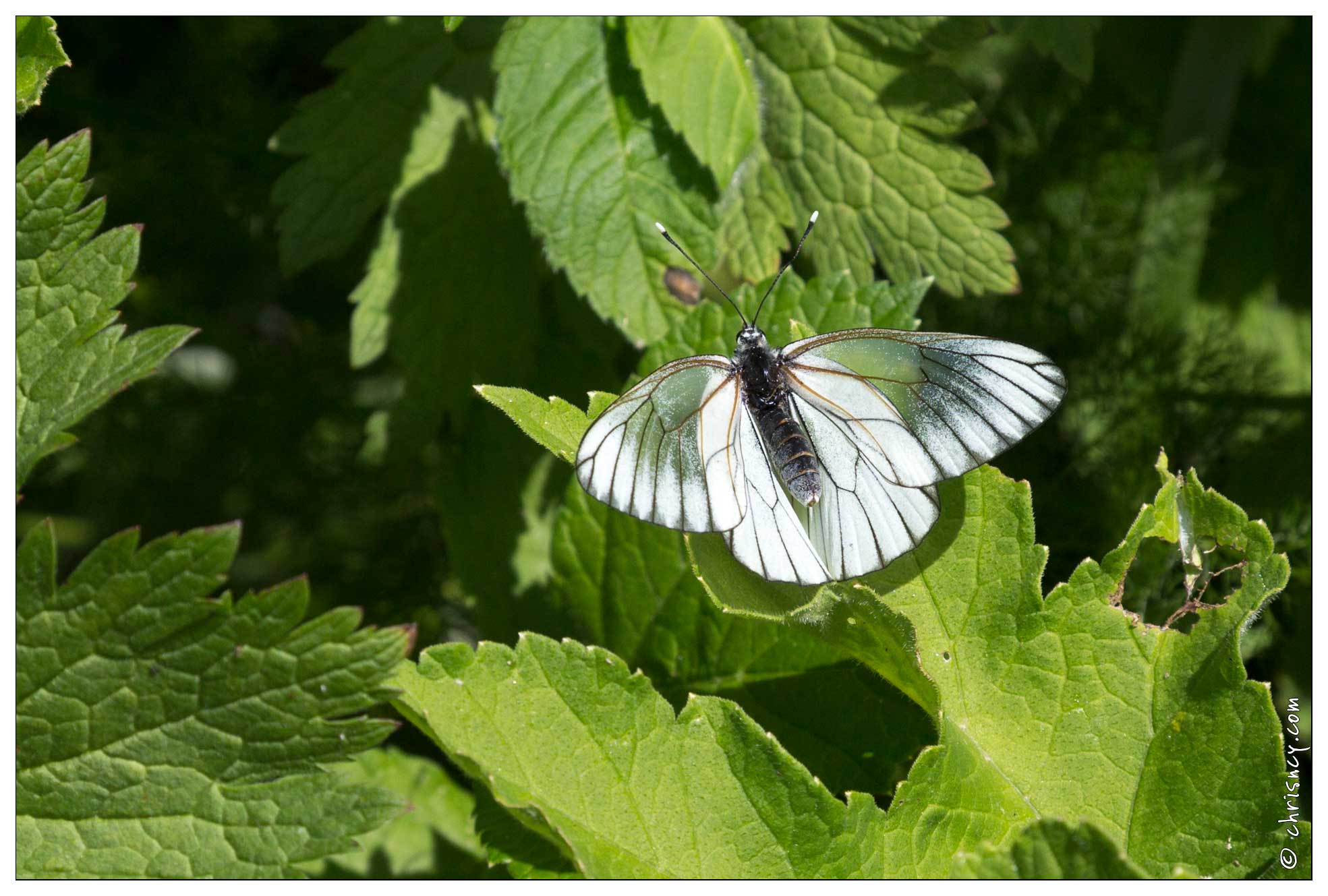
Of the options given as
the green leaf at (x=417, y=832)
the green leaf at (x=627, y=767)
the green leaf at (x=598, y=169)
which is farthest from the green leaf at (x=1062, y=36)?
the green leaf at (x=417, y=832)

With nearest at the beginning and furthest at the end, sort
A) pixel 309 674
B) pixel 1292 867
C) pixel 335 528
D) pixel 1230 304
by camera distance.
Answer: pixel 1292 867 < pixel 309 674 < pixel 335 528 < pixel 1230 304

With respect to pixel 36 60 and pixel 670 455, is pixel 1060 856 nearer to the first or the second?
pixel 670 455

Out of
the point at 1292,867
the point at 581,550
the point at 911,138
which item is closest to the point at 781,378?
the point at 581,550

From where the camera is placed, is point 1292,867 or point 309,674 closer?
point 1292,867

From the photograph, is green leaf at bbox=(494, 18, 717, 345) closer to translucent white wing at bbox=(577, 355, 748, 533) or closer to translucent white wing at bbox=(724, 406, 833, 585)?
translucent white wing at bbox=(577, 355, 748, 533)

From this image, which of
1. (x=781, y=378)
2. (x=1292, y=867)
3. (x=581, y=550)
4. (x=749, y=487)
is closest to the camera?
(x=1292, y=867)

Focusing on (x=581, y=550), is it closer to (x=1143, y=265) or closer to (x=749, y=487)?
(x=749, y=487)

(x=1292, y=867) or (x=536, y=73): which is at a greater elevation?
(x=536, y=73)
